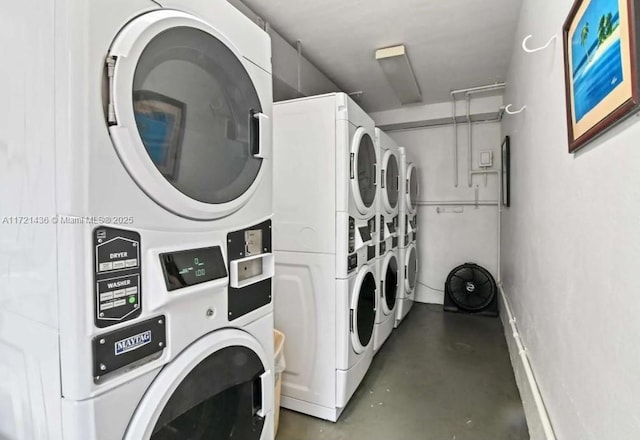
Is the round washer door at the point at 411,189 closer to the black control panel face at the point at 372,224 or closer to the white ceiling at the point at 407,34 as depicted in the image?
the white ceiling at the point at 407,34

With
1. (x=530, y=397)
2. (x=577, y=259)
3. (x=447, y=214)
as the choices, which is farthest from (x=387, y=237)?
(x=447, y=214)

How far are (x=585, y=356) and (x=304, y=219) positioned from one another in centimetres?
136

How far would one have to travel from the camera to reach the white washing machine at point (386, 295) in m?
2.64

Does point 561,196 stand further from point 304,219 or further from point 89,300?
point 89,300

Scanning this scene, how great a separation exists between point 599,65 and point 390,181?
2040 mm

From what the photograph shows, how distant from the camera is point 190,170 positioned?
86 cm

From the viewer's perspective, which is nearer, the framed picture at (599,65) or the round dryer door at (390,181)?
the framed picture at (599,65)

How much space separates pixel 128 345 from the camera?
73 cm

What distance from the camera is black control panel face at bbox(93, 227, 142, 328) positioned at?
2.24 feet

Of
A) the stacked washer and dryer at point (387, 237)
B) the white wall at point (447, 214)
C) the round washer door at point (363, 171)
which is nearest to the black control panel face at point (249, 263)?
the round washer door at point (363, 171)

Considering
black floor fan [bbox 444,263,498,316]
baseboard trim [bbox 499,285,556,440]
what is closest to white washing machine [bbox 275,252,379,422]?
baseboard trim [bbox 499,285,556,440]

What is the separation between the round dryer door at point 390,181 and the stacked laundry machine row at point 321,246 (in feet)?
1.78

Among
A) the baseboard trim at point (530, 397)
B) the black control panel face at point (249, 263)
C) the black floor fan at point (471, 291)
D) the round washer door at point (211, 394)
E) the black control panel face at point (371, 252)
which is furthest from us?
the black floor fan at point (471, 291)

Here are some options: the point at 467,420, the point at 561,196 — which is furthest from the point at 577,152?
the point at 467,420
